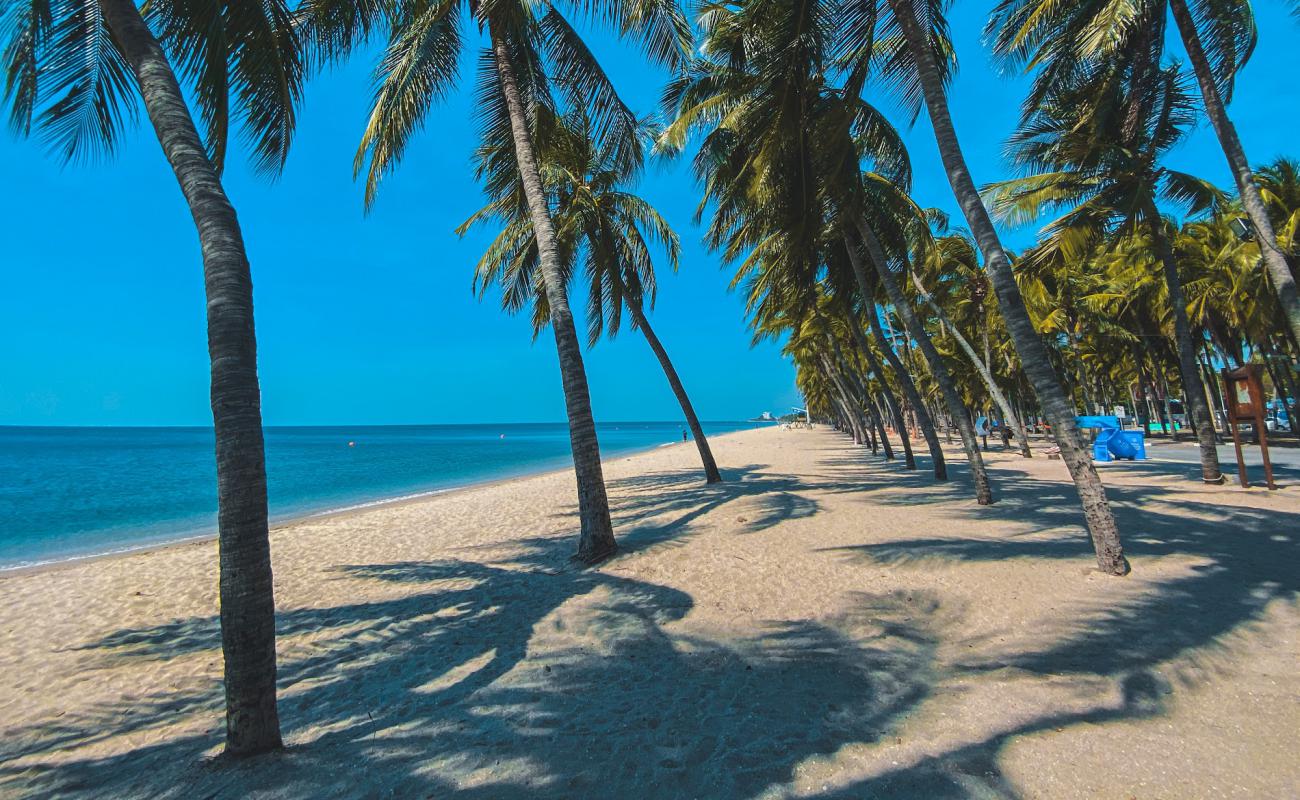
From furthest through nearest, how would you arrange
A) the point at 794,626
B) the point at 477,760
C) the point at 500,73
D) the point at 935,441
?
the point at 935,441 < the point at 500,73 < the point at 794,626 < the point at 477,760

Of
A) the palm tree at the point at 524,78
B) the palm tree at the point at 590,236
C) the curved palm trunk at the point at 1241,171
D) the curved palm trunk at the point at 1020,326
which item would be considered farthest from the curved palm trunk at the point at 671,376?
the curved palm trunk at the point at 1241,171

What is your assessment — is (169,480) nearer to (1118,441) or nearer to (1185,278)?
(1118,441)

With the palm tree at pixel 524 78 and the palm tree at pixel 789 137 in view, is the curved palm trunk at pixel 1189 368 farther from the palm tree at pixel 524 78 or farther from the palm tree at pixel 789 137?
the palm tree at pixel 524 78

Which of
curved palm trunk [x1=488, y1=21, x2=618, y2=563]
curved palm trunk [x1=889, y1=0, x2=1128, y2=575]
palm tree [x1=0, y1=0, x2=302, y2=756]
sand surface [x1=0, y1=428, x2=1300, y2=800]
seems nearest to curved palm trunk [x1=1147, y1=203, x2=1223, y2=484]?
sand surface [x1=0, y1=428, x2=1300, y2=800]

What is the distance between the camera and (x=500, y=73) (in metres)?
7.71

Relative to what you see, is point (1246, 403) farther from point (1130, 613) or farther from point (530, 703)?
point (530, 703)

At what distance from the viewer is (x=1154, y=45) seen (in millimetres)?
8531

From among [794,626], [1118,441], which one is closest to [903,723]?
[794,626]

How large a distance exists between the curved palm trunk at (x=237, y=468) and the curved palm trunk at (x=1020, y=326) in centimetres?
632

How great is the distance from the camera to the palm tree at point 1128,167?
9.11 metres

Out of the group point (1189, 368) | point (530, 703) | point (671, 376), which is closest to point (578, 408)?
point (530, 703)

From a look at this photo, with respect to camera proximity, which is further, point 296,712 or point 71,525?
point 71,525

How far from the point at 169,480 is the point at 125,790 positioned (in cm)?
3565

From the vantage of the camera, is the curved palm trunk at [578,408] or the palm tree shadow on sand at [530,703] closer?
the palm tree shadow on sand at [530,703]
